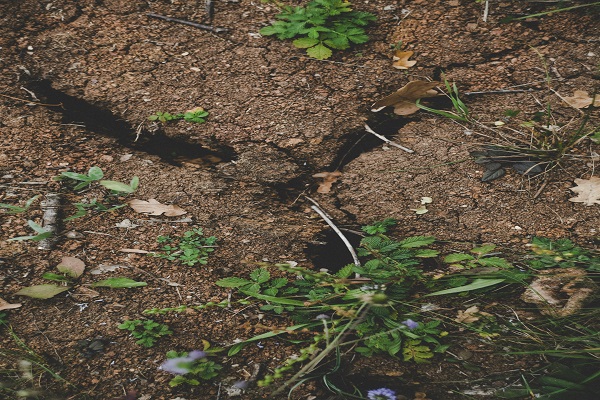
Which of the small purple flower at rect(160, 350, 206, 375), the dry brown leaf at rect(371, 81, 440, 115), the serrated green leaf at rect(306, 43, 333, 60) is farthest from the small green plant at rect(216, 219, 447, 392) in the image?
the serrated green leaf at rect(306, 43, 333, 60)

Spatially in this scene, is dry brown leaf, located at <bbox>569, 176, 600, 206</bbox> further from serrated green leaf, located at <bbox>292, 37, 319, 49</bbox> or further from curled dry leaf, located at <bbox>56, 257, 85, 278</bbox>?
curled dry leaf, located at <bbox>56, 257, 85, 278</bbox>

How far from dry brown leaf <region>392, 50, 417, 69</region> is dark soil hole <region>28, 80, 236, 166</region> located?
949 mm

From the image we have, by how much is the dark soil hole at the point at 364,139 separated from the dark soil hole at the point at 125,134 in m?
0.45

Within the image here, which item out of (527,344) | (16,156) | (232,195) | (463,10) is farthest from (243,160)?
(463,10)

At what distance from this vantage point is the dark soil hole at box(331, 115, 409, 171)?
2.29 meters

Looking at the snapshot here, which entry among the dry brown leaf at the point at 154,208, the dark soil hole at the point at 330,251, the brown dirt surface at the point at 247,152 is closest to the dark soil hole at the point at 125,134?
the brown dirt surface at the point at 247,152

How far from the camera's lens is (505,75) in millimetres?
2568

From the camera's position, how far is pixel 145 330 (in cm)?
157

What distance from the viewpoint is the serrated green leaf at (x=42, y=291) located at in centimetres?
164

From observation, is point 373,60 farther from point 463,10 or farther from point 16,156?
point 16,156

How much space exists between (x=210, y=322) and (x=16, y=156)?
44.6 inches

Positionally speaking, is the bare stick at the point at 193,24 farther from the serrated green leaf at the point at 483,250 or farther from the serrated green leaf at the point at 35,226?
the serrated green leaf at the point at 483,250

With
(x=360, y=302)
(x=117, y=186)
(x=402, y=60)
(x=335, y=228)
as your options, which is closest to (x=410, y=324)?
(x=360, y=302)

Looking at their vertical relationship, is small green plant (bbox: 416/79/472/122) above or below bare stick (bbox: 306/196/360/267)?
above
